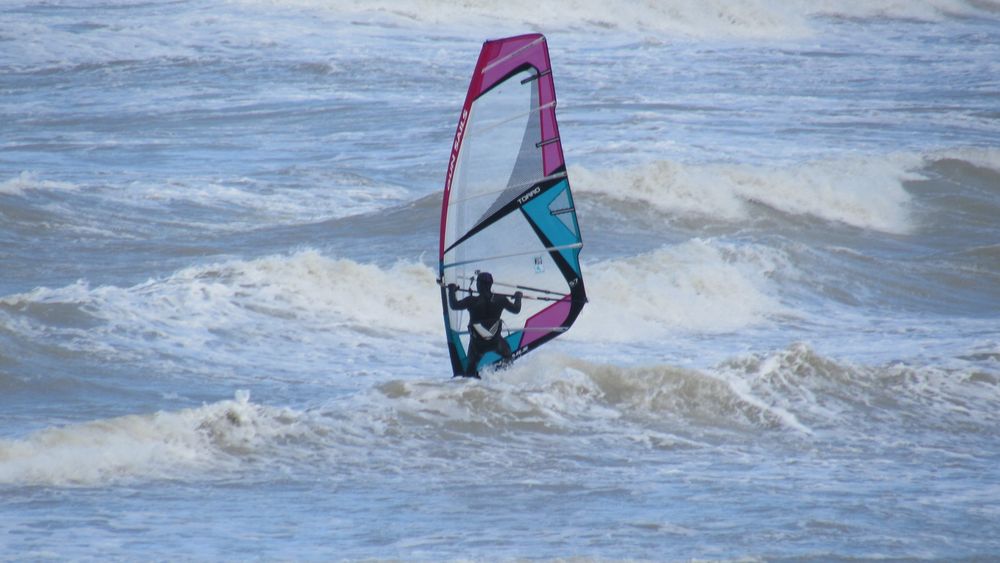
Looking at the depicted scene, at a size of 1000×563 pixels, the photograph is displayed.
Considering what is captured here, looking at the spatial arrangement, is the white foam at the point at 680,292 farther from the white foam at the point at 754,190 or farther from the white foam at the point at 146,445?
the white foam at the point at 146,445

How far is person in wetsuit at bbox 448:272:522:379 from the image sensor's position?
8258mm

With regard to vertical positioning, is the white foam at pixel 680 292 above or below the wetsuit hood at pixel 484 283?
below

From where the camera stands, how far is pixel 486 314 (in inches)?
328

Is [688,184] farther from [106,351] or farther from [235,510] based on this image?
[235,510]

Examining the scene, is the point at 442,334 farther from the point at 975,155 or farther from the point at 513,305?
the point at 975,155

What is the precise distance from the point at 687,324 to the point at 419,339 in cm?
263

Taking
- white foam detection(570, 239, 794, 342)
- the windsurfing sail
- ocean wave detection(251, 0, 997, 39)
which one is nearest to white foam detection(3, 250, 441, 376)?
white foam detection(570, 239, 794, 342)

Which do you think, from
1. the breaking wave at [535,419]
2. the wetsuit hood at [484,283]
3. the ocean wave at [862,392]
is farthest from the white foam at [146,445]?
the ocean wave at [862,392]

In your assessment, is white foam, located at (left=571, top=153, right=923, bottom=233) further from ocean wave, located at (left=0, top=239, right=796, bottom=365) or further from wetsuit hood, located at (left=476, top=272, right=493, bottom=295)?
wetsuit hood, located at (left=476, top=272, right=493, bottom=295)

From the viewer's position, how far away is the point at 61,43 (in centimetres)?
2986

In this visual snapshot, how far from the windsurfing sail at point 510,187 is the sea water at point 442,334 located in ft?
2.93

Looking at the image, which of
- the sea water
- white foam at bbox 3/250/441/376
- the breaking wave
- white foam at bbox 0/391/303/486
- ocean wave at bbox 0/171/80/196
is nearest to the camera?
the sea water

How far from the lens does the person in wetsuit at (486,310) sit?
8258 millimetres

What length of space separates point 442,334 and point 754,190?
7.80 metres
